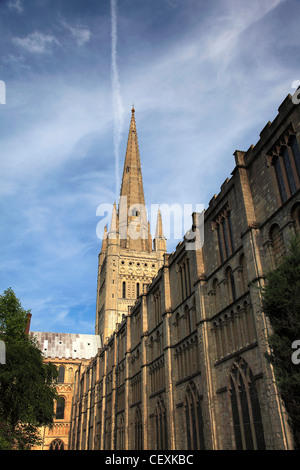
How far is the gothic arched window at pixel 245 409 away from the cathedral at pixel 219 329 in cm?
4

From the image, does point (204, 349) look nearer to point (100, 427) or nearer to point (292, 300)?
point (292, 300)

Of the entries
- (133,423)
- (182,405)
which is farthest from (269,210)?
(133,423)

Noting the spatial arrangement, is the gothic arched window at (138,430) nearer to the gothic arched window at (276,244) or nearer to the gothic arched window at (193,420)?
the gothic arched window at (193,420)

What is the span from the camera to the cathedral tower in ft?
271

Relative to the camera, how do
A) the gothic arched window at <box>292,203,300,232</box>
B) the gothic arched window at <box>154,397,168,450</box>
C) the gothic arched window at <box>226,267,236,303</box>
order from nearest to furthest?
the gothic arched window at <box>292,203,300,232</box> → the gothic arched window at <box>226,267,236,303</box> → the gothic arched window at <box>154,397,168,450</box>

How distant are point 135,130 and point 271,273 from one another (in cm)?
10307

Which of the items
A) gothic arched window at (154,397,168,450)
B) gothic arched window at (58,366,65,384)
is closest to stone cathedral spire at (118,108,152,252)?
gothic arched window at (58,366,65,384)

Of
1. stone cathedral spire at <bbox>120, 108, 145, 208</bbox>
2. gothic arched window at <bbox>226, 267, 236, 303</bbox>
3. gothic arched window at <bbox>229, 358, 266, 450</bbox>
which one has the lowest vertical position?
gothic arched window at <bbox>229, 358, 266, 450</bbox>

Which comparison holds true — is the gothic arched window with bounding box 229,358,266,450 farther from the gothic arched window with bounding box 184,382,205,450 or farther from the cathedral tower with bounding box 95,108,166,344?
the cathedral tower with bounding box 95,108,166,344

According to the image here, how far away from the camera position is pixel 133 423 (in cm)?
3456

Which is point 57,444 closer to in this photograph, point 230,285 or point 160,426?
point 160,426

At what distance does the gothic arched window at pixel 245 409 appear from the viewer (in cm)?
1697

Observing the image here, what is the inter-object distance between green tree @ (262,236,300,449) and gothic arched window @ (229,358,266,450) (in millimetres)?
4228

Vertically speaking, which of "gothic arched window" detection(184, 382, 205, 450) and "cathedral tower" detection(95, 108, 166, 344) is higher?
"cathedral tower" detection(95, 108, 166, 344)
